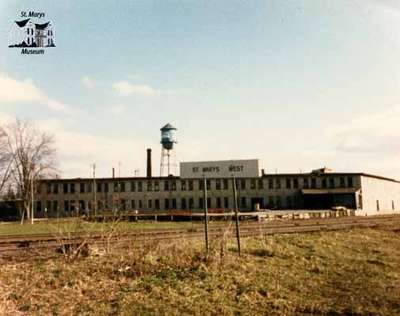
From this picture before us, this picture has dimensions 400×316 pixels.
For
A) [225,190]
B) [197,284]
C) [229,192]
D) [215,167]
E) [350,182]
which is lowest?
[197,284]

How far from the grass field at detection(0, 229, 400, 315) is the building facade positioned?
1927 inches

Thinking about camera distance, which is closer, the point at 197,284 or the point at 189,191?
the point at 197,284

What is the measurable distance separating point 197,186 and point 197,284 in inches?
2217

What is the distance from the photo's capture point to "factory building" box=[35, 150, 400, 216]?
2440 inches

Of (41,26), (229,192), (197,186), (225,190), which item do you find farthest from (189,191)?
(41,26)

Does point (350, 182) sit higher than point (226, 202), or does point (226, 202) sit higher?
point (350, 182)

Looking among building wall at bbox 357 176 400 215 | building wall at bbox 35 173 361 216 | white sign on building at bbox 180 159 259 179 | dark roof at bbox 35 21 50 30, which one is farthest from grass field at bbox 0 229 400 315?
building wall at bbox 35 173 361 216

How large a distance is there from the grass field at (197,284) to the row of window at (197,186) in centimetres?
5083

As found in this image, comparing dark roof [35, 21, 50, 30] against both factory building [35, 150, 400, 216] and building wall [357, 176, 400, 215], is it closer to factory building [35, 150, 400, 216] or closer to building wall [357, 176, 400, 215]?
factory building [35, 150, 400, 216]

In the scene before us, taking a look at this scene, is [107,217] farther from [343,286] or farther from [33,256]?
[343,286]

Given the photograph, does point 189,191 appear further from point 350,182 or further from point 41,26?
point 41,26

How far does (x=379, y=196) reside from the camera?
7200 cm

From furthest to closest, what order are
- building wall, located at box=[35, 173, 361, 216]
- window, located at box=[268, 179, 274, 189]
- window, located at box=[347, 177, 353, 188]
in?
window, located at box=[268, 179, 274, 189] < building wall, located at box=[35, 173, 361, 216] < window, located at box=[347, 177, 353, 188]

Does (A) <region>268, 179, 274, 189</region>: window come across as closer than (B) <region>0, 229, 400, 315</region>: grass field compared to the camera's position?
No
